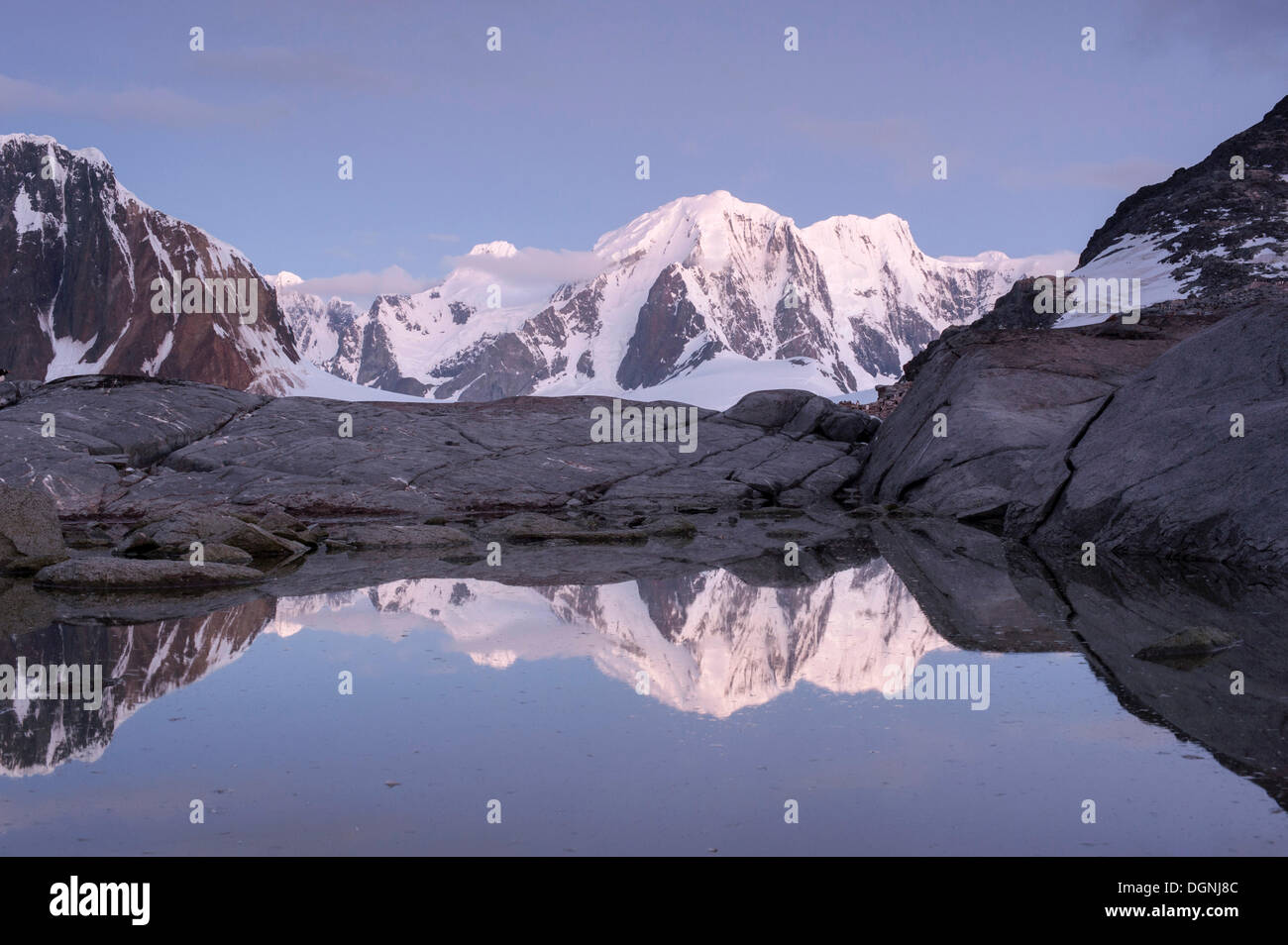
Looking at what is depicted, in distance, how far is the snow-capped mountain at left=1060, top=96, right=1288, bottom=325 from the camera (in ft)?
140

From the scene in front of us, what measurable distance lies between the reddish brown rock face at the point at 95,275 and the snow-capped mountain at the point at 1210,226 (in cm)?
4437

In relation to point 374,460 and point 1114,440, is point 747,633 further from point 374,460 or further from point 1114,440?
point 374,460

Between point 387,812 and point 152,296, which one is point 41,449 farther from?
point 152,296

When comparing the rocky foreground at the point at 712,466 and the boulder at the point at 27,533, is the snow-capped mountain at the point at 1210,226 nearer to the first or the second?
the rocky foreground at the point at 712,466

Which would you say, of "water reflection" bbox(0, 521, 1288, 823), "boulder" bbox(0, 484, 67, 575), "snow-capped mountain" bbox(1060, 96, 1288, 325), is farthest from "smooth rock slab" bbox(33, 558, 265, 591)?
"snow-capped mountain" bbox(1060, 96, 1288, 325)

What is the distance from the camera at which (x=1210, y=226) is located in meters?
50.2

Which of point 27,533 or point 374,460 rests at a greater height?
point 374,460

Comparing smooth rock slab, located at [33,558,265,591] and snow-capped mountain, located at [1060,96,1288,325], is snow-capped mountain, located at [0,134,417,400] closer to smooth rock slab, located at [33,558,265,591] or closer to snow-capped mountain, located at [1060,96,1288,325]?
snow-capped mountain, located at [1060,96,1288,325]

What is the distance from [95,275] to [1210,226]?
59715 millimetres

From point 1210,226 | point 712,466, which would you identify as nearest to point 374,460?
point 712,466

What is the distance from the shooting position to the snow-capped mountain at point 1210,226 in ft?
140

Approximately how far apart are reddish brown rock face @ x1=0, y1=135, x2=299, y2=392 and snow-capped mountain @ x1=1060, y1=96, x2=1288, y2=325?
4437cm

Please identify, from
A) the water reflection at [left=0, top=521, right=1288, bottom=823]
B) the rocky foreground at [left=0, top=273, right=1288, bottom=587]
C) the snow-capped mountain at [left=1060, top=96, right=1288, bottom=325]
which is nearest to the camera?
the water reflection at [left=0, top=521, right=1288, bottom=823]
